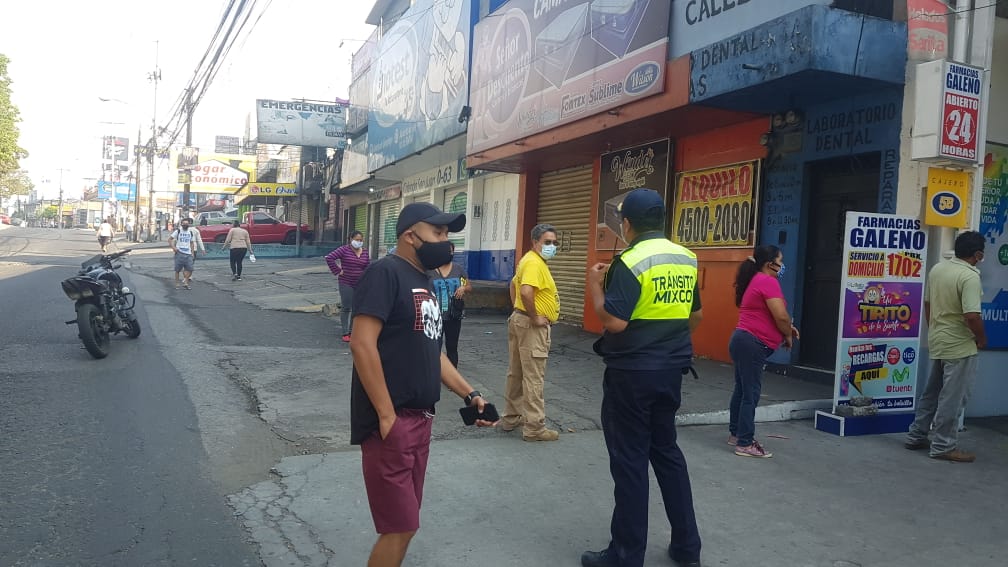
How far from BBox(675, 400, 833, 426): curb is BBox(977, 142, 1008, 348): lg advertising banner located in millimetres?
1982

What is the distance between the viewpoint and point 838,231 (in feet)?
27.7

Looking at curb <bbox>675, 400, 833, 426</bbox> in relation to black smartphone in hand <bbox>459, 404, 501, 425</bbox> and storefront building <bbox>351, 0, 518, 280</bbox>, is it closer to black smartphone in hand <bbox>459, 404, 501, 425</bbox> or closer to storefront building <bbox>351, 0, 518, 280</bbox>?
black smartphone in hand <bbox>459, 404, 501, 425</bbox>

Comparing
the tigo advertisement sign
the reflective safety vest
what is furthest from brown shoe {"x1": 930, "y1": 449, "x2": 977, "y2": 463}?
the reflective safety vest

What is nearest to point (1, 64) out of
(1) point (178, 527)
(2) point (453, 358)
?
(2) point (453, 358)

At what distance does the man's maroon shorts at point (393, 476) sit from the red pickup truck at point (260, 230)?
30.7m

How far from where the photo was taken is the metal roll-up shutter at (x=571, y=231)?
13.4 metres

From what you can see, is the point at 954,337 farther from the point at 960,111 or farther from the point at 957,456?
the point at 960,111

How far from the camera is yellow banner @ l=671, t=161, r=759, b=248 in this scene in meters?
9.41

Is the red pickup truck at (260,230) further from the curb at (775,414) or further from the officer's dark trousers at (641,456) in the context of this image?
the officer's dark trousers at (641,456)

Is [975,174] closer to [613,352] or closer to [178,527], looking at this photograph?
[613,352]

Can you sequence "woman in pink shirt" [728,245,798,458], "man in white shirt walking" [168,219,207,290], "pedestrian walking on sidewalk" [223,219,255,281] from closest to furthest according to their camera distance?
"woman in pink shirt" [728,245,798,458]
"man in white shirt walking" [168,219,207,290]
"pedestrian walking on sidewalk" [223,219,255,281]

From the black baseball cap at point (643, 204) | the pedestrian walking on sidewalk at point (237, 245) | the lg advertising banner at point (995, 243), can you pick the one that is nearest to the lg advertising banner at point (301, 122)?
the pedestrian walking on sidewalk at point (237, 245)

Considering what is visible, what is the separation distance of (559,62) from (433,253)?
9520mm

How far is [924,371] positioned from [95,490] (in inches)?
269
